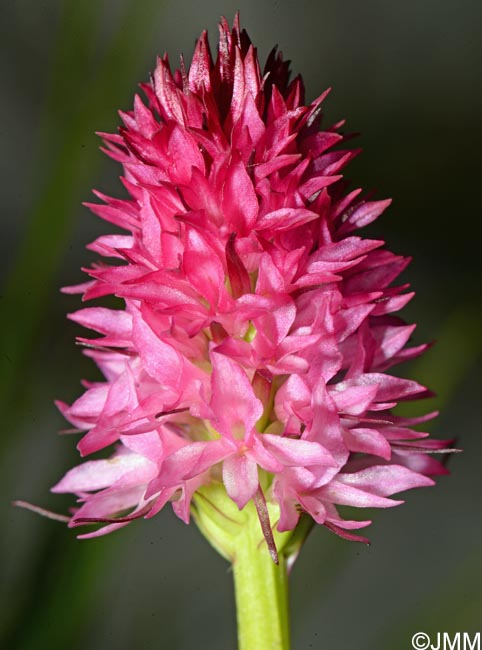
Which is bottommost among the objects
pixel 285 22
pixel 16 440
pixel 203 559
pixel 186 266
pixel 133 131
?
pixel 203 559

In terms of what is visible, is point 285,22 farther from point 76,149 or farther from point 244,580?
point 244,580

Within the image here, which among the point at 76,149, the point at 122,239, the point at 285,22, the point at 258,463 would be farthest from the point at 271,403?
the point at 285,22

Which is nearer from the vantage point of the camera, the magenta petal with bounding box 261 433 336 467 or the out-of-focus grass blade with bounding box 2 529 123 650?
the magenta petal with bounding box 261 433 336 467

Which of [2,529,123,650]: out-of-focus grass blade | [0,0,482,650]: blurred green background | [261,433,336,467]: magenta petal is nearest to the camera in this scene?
[261,433,336,467]: magenta petal

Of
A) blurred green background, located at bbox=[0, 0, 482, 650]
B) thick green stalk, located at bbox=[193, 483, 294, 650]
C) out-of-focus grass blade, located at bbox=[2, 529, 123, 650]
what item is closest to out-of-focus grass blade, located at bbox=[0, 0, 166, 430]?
blurred green background, located at bbox=[0, 0, 482, 650]

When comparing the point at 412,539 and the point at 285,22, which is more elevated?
the point at 285,22

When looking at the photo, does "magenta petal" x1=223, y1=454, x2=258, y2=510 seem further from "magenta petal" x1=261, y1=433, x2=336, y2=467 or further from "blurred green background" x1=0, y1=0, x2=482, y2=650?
"blurred green background" x1=0, y1=0, x2=482, y2=650
